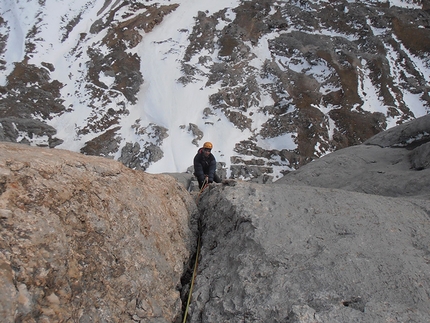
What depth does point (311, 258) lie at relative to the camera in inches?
253

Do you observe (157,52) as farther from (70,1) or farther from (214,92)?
(70,1)

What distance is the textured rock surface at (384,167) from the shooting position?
11.5m

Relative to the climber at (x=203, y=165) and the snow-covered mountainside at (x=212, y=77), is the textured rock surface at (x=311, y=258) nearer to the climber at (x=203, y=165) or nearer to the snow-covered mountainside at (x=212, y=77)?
the climber at (x=203, y=165)

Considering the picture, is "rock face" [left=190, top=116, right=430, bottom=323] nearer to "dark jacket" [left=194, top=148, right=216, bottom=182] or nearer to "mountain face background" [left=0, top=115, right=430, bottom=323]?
"mountain face background" [left=0, top=115, right=430, bottom=323]

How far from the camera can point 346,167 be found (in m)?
15.4

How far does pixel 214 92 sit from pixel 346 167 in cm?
4871

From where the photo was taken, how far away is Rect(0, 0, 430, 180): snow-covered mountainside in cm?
5381

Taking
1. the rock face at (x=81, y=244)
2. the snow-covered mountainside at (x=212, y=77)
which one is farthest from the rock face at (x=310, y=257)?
the snow-covered mountainside at (x=212, y=77)

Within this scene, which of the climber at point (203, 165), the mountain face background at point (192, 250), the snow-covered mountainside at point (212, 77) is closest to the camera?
the mountain face background at point (192, 250)

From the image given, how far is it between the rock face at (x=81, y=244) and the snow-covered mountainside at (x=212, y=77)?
138ft

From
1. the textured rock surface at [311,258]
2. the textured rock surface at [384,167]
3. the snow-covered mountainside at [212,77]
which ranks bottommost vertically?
the snow-covered mountainside at [212,77]

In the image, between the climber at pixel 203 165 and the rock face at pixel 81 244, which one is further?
the climber at pixel 203 165

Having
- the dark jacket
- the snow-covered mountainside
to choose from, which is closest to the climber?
the dark jacket

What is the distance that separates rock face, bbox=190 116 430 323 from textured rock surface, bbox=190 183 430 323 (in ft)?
0.06
